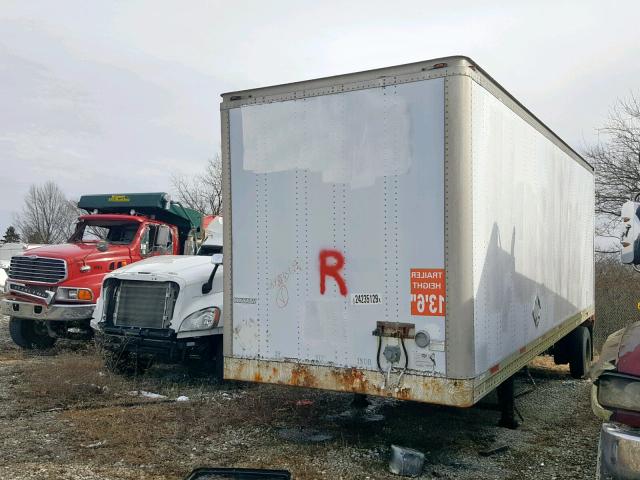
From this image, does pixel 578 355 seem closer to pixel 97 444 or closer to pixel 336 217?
pixel 336 217

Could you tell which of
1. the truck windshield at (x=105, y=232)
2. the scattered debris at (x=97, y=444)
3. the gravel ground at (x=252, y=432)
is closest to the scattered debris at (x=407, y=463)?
the gravel ground at (x=252, y=432)

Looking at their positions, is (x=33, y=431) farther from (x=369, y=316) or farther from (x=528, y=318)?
(x=528, y=318)

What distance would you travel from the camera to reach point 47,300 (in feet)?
34.9

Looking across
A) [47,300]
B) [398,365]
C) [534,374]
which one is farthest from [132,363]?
[534,374]

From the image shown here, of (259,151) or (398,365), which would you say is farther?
(259,151)

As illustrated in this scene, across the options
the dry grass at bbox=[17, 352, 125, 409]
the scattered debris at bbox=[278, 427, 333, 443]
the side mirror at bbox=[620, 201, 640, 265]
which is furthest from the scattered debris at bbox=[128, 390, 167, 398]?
the side mirror at bbox=[620, 201, 640, 265]

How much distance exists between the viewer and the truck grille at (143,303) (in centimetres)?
807

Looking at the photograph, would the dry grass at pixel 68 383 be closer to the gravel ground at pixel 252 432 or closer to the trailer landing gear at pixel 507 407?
the gravel ground at pixel 252 432

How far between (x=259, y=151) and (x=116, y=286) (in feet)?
13.1

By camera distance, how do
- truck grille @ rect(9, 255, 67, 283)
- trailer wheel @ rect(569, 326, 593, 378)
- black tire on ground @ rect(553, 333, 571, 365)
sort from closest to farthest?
trailer wheel @ rect(569, 326, 593, 378), black tire on ground @ rect(553, 333, 571, 365), truck grille @ rect(9, 255, 67, 283)

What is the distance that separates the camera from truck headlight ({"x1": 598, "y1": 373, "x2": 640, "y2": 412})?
294 cm

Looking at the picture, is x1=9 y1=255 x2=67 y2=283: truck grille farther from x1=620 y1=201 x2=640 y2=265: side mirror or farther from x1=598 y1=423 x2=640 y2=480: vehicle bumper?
x1=598 y1=423 x2=640 y2=480: vehicle bumper

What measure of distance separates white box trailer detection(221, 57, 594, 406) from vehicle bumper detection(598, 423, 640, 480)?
1650 mm

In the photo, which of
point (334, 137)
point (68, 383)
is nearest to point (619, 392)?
point (334, 137)
